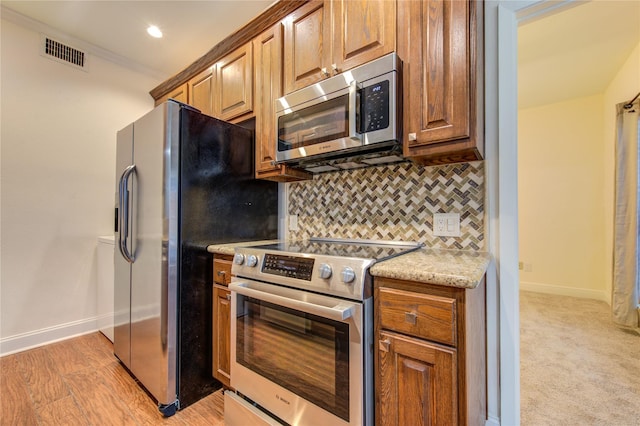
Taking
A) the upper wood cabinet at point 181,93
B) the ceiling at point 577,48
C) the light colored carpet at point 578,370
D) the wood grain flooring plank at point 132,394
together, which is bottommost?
the wood grain flooring plank at point 132,394

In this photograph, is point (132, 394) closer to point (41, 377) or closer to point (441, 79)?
point (41, 377)

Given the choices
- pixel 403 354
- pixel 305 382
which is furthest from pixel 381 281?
pixel 305 382

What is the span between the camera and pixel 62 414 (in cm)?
155

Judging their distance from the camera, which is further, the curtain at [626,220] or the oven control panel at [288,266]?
the curtain at [626,220]

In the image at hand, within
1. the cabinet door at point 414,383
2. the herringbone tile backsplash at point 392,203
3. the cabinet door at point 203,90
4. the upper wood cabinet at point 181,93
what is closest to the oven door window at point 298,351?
the cabinet door at point 414,383

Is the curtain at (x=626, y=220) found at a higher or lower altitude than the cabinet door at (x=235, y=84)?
lower

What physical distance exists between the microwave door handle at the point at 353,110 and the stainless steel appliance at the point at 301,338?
0.60 meters

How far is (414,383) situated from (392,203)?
3.29ft

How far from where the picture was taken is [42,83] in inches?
97.1

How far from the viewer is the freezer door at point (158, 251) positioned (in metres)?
1.56

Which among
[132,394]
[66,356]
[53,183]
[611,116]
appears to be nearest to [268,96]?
[132,394]

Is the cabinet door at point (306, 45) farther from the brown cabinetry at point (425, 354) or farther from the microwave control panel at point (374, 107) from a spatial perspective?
the brown cabinetry at point (425, 354)

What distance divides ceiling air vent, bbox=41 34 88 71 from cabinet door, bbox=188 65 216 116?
3.68ft

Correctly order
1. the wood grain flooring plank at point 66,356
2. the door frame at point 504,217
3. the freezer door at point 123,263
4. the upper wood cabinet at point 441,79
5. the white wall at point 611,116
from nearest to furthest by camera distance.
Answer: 1. the upper wood cabinet at point 441,79
2. the door frame at point 504,217
3. the freezer door at point 123,263
4. the wood grain flooring plank at point 66,356
5. the white wall at point 611,116
